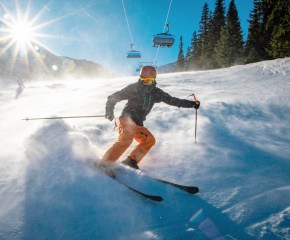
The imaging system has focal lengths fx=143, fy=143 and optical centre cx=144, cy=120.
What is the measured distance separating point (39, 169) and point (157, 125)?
8.16 ft

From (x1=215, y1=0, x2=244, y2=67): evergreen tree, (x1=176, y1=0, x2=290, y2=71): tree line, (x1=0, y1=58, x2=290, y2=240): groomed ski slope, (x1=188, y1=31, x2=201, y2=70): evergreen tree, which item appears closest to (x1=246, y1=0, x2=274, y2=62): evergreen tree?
(x1=176, y1=0, x2=290, y2=71): tree line

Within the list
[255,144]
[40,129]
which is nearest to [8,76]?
[40,129]

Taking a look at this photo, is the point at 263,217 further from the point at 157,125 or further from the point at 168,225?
the point at 157,125

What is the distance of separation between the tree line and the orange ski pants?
75.2 feet

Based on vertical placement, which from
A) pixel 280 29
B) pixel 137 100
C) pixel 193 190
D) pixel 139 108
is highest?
pixel 280 29

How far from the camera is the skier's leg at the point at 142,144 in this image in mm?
2164

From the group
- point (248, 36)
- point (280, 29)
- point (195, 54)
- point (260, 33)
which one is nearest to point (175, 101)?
point (280, 29)

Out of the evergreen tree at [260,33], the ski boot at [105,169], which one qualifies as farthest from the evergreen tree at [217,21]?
the ski boot at [105,169]

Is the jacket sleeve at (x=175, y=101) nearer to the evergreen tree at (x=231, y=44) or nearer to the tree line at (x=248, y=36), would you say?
the tree line at (x=248, y=36)

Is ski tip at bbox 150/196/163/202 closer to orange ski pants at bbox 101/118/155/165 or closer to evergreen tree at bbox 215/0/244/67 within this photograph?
orange ski pants at bbox 101/118/155/165

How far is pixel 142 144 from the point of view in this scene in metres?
2.32

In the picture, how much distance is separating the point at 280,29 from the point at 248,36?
348 inches

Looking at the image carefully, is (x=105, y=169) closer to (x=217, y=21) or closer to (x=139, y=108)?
(x=139, y=108)

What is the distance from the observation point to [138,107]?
98.6 inches
